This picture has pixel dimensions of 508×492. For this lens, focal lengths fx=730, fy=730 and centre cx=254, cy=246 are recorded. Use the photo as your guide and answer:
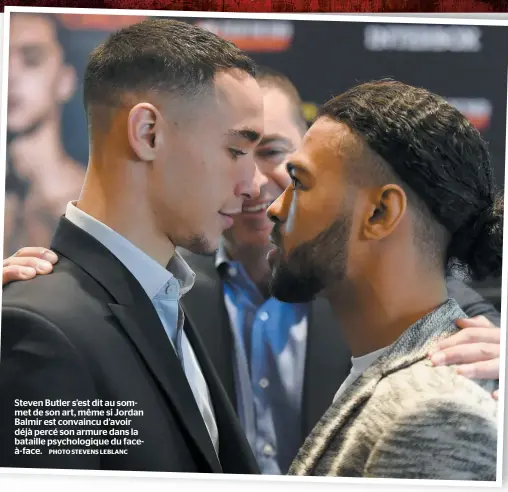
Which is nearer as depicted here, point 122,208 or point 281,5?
point 122,208

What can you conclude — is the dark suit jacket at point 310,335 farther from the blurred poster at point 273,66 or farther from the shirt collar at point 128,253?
the blurred poster at point 273,66

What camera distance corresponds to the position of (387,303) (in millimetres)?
1781

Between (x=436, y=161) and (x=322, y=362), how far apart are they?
0.56 m

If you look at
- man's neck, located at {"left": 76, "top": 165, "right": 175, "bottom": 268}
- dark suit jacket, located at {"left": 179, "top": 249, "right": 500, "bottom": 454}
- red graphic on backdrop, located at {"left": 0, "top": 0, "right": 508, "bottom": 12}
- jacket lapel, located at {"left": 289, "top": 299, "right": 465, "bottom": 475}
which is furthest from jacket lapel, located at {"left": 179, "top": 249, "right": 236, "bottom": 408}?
red graphic on backdrop, located at {"left": 0, "top": 0, "right": 508, "bottom": 12}

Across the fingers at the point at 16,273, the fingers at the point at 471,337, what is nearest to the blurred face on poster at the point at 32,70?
the fingers at the point at 16,273

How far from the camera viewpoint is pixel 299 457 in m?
1.79

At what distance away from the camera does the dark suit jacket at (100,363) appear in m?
1.69

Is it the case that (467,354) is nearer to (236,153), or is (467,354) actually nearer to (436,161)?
(436,161)

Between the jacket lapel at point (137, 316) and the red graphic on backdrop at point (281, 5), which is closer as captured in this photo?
the jacket lapel at point (137, 316)

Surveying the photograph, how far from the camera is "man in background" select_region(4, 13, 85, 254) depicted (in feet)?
5.79

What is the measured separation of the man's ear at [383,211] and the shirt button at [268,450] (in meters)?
0.56

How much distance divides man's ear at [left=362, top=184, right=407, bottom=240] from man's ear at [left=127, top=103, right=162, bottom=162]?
0.54m

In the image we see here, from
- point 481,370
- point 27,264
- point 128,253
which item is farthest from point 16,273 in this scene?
point 481,370

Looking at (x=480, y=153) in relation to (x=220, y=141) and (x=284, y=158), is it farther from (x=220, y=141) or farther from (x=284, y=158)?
(x=220, y=141)
